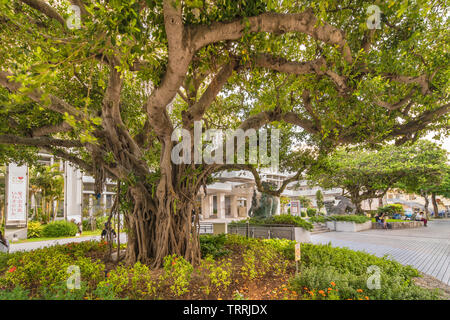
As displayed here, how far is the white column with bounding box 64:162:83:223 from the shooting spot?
60.2 feet

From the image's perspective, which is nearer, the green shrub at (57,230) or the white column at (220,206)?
the green shrub at (57,230)

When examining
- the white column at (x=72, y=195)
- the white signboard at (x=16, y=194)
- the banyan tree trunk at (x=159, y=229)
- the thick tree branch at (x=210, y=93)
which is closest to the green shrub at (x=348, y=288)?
the banyan tree trunk at (x=159, y=229)

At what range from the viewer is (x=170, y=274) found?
13.3 ft

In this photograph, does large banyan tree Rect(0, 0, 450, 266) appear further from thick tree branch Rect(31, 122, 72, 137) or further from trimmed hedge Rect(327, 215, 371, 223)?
trimmed hedge Rect(327, 215, 371, 223)

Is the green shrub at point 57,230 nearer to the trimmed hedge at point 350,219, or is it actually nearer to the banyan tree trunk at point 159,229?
the banyan tree trunk at point 159,229

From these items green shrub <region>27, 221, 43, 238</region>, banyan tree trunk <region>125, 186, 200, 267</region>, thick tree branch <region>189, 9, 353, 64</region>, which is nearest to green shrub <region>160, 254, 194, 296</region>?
banyan tree trunk <region>125, 186, 200, 267</region>

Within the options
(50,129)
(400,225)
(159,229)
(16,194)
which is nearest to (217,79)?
(159,229)

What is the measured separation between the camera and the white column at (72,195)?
60.2ft

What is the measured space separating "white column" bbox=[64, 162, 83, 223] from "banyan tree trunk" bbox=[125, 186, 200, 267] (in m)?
16.0

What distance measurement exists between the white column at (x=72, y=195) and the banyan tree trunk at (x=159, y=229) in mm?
15964

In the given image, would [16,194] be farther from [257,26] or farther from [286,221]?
[257,26]

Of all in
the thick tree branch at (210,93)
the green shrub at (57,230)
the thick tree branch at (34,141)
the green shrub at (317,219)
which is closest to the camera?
the thick tree branch at (210,93)

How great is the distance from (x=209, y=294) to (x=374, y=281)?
8.01ft

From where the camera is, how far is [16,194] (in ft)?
44.3
